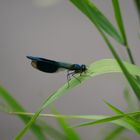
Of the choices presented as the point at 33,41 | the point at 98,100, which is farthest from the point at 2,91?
the point at 98,100

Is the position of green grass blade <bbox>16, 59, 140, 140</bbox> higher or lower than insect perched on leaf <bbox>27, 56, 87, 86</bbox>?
lower

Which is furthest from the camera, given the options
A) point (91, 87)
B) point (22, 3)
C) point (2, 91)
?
point (91, 87)

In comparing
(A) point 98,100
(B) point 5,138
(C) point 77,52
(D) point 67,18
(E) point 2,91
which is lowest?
(A) point 98,100

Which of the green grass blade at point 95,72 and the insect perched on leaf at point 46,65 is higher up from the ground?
the insect perched on leaf at point 46,65

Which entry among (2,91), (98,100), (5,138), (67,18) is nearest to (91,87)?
(98,100)

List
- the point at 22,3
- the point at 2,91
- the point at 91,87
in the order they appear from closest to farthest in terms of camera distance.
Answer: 1. the point at 2,91
2. the point at 22,3
3. the point at 91,87

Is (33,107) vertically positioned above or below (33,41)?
below

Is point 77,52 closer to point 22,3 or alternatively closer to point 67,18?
point 67,18

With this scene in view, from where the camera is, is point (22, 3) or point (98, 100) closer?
point (22, 3)

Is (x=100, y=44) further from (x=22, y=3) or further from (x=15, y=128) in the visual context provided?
(x=15, y=128)
